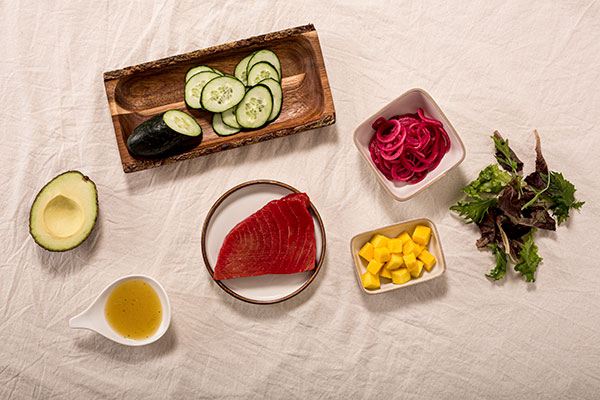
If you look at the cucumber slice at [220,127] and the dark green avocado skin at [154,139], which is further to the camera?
the cucumber slice at [220,127]

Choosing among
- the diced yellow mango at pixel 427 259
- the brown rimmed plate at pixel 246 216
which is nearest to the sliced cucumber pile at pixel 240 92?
the brown rimmed plate at pixel 246 216

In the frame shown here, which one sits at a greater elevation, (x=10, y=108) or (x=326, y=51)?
(x=326, y=51)

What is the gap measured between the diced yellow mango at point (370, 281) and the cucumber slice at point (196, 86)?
115 cm

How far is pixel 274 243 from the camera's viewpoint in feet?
7.07

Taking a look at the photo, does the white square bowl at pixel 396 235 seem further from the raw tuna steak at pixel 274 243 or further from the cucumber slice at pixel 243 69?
the cucumber slice at pixel 243 69

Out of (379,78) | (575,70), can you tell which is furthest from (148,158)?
(575,70)

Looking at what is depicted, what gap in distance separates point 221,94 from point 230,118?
0.12m

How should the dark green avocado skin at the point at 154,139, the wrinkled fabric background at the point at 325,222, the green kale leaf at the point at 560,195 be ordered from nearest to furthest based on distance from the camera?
1. the dark green avocado skin at the point at 154,139
2. the green kale leaf at the point at 560,195
3. the wrinkled fabric background at the point at 325,222

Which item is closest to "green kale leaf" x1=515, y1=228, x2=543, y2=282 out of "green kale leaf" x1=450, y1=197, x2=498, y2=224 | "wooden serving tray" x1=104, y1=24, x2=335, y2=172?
"green kale leaf" x1=450, y1=197, x2=498, y2=224

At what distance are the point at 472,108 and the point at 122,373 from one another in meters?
2.25

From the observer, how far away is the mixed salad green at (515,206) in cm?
214

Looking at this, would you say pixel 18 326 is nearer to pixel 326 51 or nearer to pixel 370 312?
pixel 370 312

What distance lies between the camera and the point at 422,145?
2.09 meters

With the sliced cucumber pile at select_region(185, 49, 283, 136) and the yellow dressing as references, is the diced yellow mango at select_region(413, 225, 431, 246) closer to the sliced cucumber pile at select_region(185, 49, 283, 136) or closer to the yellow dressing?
the sliced cucumber pile at select_region(185, 49, 283, 136)
